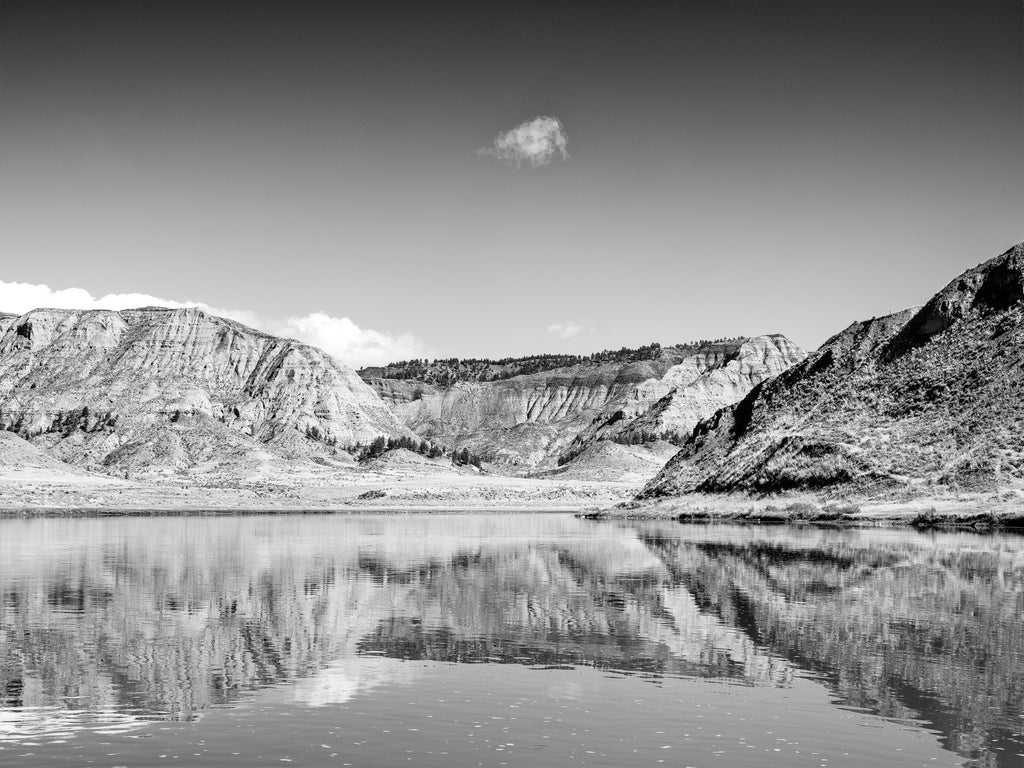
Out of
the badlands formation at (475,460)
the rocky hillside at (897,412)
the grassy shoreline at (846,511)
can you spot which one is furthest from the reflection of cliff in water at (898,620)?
the badlands formation at (475,460)

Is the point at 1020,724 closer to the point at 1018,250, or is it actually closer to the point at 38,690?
the point at 38,690

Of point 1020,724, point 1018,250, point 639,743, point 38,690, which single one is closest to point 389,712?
point 639,743

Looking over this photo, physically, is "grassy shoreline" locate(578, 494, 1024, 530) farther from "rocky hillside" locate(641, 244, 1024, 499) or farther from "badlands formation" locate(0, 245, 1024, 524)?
"rocky hillside" locate(641, 244, 1024, 499)

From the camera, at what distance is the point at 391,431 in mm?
190250

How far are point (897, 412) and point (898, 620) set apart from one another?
5809 centimetres

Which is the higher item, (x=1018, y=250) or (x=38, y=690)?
(x=1018, y=250)

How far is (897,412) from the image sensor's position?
76.5 metres

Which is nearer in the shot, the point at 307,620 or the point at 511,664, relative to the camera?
the point at 511,664

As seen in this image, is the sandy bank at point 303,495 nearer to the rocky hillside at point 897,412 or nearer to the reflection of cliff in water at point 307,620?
the rocky hillside at point 897,412

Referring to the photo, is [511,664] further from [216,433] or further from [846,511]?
[216,433]

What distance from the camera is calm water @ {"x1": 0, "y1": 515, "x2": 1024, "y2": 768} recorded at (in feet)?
41.1

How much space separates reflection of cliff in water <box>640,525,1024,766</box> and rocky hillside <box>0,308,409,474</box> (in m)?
111

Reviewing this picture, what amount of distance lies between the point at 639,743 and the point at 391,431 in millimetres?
179310

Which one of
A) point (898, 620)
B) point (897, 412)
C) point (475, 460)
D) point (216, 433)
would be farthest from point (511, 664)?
point (475, 460)
